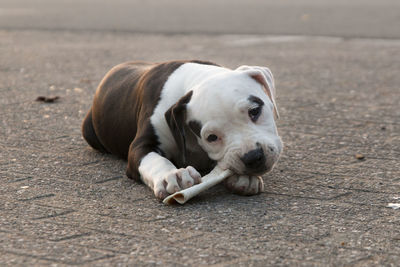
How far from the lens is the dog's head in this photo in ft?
13.3

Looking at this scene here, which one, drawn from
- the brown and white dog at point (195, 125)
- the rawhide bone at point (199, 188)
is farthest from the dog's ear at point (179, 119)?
the rawhide bone at point (199, 188)

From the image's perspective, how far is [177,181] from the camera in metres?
4.08

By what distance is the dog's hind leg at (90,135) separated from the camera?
211 inches

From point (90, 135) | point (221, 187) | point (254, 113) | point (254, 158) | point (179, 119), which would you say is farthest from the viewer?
point (90, 135)

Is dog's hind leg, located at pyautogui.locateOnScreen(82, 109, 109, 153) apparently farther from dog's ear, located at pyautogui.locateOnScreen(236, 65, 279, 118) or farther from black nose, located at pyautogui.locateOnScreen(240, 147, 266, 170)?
black nose, located at pyautogui.locateOnScreen(240, 147, 266, 170)

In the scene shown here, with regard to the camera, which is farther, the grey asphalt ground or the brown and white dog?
the brown and white dog

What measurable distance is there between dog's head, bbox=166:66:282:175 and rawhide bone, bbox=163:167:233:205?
54 mm

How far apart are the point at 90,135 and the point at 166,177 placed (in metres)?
1.51

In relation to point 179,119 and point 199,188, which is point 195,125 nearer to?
point 179,119

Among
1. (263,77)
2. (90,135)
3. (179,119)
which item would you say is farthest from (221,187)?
(90,135)

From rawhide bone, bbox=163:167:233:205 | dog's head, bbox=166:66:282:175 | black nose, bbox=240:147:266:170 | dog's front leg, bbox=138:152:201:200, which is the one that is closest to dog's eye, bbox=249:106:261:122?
dog's head, bbox=166:66:282:175

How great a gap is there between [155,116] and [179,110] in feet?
1.19

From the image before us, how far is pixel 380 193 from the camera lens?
427 cm

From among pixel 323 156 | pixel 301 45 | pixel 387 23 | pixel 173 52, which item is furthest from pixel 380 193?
pixel 387 23
